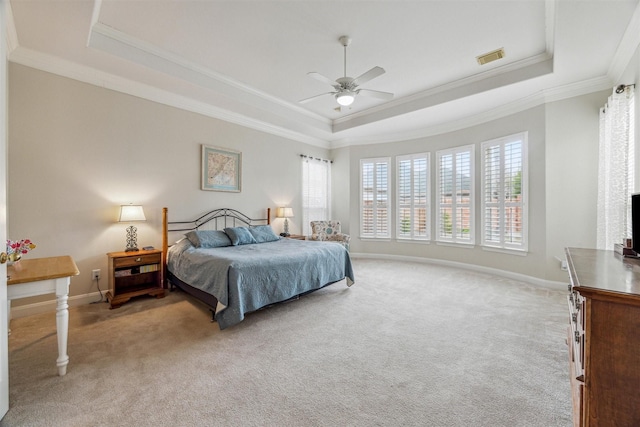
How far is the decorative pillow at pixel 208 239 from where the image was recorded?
3955 millimetres

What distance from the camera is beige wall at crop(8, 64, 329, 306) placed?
3152mm

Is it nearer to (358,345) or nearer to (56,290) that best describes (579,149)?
(358,345)

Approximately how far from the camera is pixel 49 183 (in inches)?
129

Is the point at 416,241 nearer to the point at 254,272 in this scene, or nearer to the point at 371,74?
Answer: the point at 371,74

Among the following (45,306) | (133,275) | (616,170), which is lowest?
(45,306)

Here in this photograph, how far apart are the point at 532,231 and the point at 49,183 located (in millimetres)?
6795

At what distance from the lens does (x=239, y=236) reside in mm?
4395

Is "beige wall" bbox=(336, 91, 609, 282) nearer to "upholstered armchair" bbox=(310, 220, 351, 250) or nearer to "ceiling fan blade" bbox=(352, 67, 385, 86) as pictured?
"upholstered armchair" bbox=(310, 220, 351, 250)

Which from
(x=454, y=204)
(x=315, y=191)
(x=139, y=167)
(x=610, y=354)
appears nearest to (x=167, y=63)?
(x=139, y=167)

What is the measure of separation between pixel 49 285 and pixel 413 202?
5936 mm

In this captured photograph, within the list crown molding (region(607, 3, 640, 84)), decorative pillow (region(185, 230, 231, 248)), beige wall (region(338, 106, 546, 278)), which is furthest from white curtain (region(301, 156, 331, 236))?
crown molding (region(607, 3, 640, 84))

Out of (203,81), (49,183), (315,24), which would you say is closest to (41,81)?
(49,183)

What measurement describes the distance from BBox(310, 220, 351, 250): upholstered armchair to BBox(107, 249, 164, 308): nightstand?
3.08 metres

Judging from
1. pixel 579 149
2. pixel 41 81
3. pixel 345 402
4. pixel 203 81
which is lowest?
pixel 345 402
